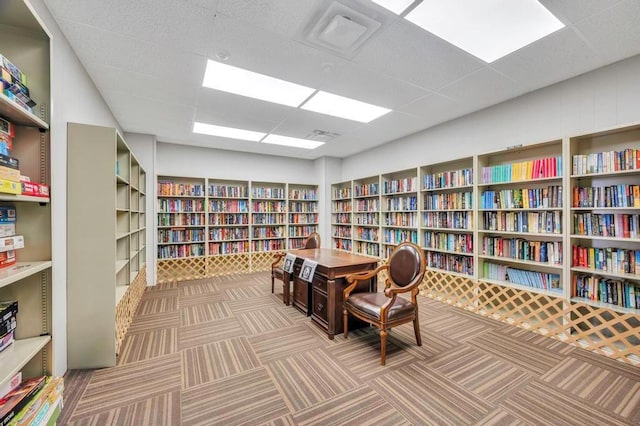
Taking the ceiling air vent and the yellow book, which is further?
the ceiling air vent

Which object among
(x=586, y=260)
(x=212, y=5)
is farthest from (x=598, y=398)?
(x=212, y=5)

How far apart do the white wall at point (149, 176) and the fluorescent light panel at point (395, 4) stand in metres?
4.47

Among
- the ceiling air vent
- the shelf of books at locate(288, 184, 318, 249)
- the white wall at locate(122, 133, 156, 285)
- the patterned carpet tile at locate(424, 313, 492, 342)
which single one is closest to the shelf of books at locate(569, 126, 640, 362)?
the patterned carpet tile at locate(424, 313, 492, 342)

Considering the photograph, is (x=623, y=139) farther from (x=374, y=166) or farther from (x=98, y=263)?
(x=98, y=263)

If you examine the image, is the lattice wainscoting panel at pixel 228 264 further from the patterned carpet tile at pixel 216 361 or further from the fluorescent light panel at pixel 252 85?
the fluorescent light panel at pixel 252 85

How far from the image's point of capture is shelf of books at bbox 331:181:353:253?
5988 mm

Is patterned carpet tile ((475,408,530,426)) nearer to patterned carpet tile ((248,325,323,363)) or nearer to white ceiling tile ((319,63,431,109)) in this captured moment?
patterned carpet tile ((248,325,323,363))

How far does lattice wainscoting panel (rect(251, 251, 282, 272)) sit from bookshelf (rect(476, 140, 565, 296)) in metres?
4.20

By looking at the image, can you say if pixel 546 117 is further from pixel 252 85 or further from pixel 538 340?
pixel 252 85

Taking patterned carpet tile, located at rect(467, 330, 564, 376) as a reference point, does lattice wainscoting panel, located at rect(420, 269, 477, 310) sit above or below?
above

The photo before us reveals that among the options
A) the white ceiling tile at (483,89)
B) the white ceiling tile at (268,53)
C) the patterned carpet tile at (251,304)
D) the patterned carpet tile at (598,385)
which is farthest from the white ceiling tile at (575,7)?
the patterned carpet tile at (251,304)

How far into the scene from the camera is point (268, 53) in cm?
234

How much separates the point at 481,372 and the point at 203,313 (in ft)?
10.4

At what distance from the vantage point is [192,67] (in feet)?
8.33
